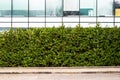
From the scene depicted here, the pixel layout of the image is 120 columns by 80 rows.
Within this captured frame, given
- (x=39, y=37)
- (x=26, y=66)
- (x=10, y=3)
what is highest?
(x=10, y=3)

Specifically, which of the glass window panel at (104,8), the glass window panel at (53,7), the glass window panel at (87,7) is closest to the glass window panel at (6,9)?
the glass window panel at (53,7)

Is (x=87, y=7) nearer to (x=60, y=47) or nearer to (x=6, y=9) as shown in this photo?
(x=6, y=9)

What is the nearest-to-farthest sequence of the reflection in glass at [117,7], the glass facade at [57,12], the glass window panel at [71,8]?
the glass facade at [57,12], the glass window panel at [71,8], the reflection in glass at [117,7]

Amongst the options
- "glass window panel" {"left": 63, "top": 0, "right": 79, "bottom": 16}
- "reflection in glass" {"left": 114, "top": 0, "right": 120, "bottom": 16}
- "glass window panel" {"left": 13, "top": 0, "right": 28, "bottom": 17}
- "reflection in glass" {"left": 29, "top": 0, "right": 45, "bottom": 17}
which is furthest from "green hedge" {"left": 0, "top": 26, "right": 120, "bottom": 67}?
"reflection in glass" {"left": 114, "top": 0, "right": 120, "bottom": 16}

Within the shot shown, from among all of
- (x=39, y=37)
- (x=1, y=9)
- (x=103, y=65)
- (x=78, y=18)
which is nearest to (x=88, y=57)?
(x=103, y=65)

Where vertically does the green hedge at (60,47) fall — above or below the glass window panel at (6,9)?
below

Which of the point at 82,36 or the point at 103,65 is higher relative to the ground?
the point at 82,36

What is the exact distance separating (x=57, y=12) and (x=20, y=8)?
3.26m

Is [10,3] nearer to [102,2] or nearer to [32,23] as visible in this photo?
[32,23]

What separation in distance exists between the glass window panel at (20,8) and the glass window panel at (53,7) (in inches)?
75.3

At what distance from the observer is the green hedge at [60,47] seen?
31125mm

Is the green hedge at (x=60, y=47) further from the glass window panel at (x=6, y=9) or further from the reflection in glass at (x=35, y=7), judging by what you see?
the glass window panel at (x=6, y=9)

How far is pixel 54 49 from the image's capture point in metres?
31.2

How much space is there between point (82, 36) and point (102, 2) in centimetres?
999
